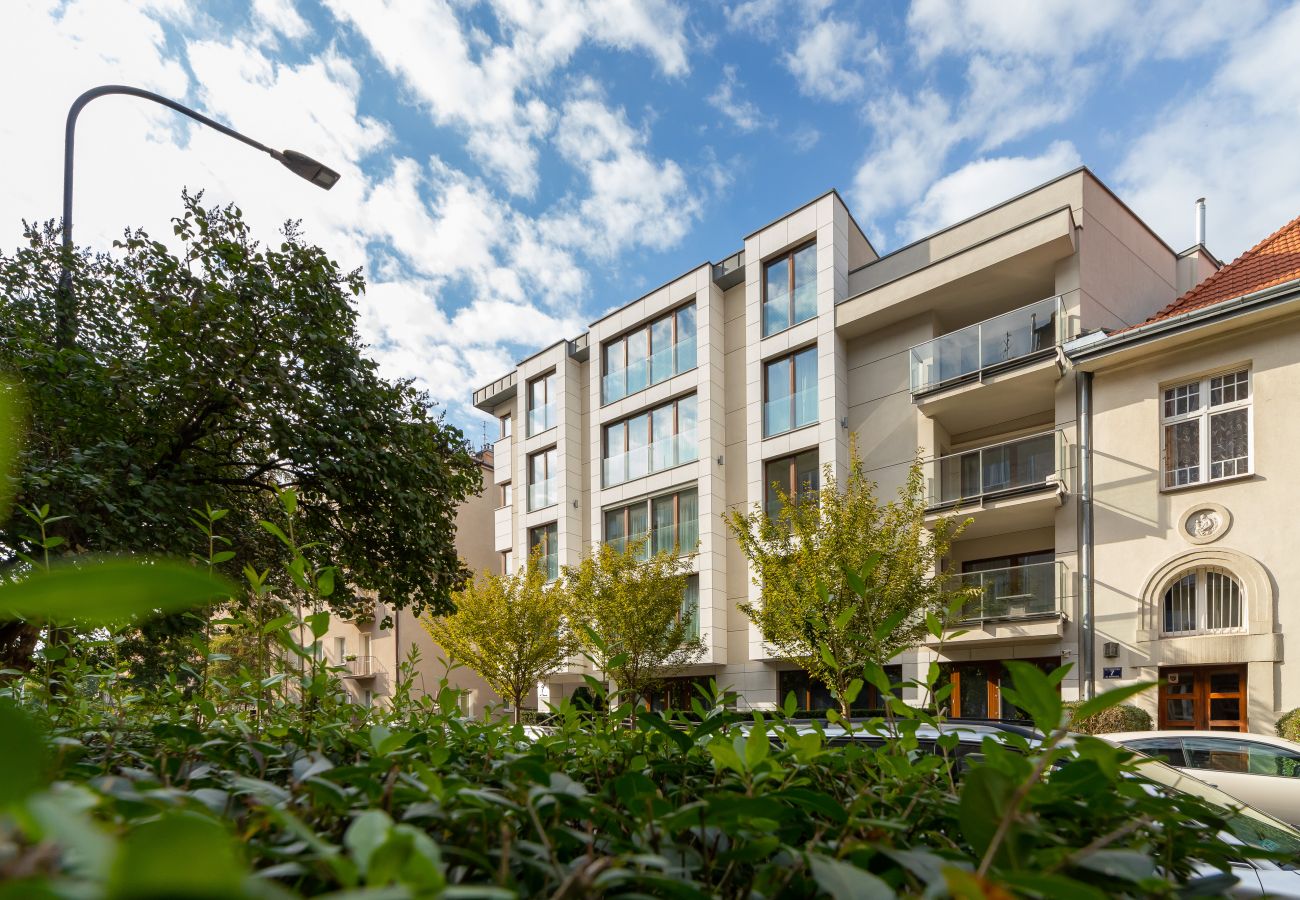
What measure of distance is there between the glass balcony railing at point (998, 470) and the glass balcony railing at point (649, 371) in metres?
8.93

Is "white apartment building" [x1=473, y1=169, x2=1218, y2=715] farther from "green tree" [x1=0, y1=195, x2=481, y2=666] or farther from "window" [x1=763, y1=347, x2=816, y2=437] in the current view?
"green tree" [x1=0, y1=195, x2=481, y2=666]

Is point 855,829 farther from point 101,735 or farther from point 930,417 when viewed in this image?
point 930,417

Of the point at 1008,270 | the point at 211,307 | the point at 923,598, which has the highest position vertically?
the point at 1008,270

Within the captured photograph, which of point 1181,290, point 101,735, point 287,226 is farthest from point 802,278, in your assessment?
point 101,735

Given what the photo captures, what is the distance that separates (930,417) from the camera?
20078mm

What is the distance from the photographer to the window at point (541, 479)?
94.7 ft

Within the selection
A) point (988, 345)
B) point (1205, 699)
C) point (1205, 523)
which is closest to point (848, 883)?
point (1205, 523)

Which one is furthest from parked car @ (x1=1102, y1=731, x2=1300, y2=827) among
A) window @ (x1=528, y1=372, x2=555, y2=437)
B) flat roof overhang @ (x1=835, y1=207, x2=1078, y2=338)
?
window @ (x1=528, y1=372, x2=555, y2=437)

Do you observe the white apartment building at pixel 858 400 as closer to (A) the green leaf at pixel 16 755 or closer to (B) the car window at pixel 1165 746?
(B) the car window at pixel 1165 746

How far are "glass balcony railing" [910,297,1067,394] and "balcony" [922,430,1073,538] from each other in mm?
1823

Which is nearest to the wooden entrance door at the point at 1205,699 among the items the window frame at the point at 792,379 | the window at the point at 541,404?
the window frame at the point at 792,379

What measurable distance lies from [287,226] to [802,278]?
51.3 ft

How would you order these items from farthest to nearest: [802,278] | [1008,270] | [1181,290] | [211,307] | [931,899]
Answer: [802,278]
[1181,290]
[1008,270]
[211,307]
[931,899]

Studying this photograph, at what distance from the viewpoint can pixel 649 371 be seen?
26766 millimetres
